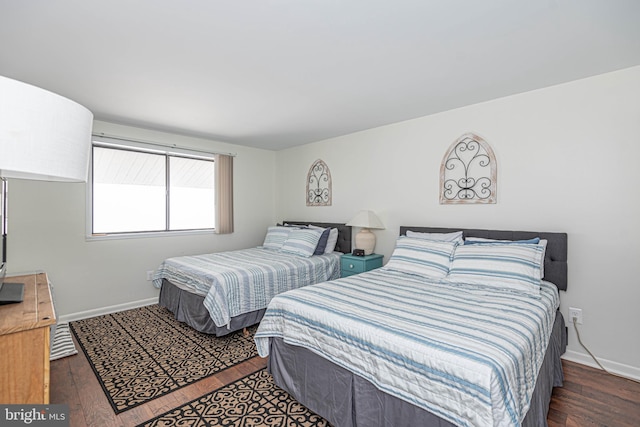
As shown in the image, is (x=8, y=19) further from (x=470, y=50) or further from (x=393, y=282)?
(x=393, y=282)

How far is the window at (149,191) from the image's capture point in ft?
12.2

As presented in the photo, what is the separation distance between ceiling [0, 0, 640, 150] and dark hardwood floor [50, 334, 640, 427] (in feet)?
7.67

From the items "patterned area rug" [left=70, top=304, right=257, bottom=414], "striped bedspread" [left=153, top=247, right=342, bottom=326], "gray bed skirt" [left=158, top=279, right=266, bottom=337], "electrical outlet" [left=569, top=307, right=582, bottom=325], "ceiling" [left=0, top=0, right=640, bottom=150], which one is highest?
"ceiling" [left=0, top=0, right=640, bottom=150]

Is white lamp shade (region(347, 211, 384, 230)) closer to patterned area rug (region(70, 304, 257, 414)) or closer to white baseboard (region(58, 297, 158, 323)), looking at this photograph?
patterned area rug (region(70, 304, 257, 414))

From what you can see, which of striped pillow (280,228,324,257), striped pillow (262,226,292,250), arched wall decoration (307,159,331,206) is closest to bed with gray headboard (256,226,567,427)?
striped pillow (280,228,324,257)

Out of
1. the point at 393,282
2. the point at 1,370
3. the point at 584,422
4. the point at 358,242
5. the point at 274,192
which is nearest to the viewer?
the point at 1,370

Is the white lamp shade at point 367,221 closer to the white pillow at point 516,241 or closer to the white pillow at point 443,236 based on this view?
the white pillow at point 443,236

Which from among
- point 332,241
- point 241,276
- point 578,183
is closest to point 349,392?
point 241,276

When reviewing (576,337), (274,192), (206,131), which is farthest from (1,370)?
(274,192)

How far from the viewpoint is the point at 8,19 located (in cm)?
170

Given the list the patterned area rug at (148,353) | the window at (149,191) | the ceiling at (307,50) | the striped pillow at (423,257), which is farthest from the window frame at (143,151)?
the striped pillow at (423,257)

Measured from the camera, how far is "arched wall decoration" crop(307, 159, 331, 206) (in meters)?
4.52

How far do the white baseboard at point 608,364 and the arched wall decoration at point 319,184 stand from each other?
308cm

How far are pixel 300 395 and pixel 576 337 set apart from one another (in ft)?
7.78
